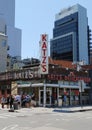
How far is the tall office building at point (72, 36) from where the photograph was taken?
13762 centimetres

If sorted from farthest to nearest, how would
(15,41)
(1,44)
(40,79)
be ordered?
(15,41) → (1,44) → (40,79)

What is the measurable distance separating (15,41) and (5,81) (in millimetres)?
147997

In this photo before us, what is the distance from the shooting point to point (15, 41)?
19288 cm

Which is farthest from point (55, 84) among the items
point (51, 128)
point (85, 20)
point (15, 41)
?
point (15, 41)

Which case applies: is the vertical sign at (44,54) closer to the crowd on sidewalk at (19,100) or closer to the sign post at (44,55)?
the sign post at (44,55)

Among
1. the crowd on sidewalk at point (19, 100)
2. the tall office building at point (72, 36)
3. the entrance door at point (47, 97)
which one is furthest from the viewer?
the tall office building at point (72, 36)

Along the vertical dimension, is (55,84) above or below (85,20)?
below

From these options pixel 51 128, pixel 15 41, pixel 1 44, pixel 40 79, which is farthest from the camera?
pixel 15 41

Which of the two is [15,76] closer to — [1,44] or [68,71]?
[68,71]

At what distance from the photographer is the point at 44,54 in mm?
39531

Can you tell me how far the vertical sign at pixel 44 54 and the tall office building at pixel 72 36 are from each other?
3640 inches

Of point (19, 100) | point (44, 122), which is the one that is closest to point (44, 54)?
point (19, 100)

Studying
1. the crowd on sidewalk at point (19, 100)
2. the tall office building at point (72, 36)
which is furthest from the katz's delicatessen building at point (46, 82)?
the tall office building at point (72, 36)

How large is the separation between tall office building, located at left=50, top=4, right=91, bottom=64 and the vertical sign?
303 feet
